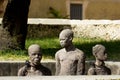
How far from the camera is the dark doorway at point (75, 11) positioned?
1995cm

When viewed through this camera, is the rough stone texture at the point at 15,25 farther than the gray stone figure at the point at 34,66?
Yes

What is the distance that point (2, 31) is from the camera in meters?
11.0

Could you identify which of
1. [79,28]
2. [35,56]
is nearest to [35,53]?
[35,56]

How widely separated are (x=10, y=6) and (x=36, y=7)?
336 inches

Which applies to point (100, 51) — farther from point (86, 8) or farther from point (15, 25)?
point (86, 8)

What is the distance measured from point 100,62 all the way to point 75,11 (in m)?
14.1

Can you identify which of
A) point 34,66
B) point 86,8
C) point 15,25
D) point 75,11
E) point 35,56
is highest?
point 35,56

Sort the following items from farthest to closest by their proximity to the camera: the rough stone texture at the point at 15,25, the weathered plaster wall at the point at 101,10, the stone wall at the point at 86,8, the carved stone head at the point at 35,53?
1. the weathered plaster wall at the point at 101,10
2. the stone wall at the point at 86,8
3. the rough stone texture at the point at 15,25
4. the carved stone head at the point at 35,53

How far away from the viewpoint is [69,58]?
5.98m

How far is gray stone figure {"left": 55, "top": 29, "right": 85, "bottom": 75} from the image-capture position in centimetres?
589

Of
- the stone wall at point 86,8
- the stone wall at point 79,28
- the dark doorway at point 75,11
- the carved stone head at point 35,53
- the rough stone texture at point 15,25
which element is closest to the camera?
the carved stone head at point 35,53

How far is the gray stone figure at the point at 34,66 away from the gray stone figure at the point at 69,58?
0.62 feet

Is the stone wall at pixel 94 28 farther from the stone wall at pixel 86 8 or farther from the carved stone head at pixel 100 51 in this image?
the carved stone head at pixel 100 51

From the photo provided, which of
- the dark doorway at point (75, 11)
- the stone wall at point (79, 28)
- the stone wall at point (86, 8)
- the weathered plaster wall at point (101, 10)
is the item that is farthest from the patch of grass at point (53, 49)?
the dark doorway at point (75, 11)
